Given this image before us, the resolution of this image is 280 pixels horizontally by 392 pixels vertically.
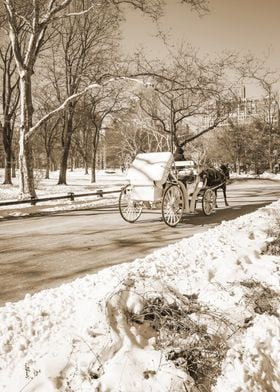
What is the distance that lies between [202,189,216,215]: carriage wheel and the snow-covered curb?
6464 mm

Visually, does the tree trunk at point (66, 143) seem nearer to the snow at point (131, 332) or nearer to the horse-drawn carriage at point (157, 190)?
the horse-drawn carriage at point (157, 190)

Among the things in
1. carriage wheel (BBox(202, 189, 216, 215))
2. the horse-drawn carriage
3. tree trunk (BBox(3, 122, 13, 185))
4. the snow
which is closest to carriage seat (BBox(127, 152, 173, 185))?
the horse-drawn carriage

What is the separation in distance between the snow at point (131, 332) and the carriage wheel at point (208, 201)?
250 inches

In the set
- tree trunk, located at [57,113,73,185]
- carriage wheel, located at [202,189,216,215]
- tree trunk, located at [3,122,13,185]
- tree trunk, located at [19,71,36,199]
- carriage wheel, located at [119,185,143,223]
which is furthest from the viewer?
tree trunk, located at [3,122,13,185]

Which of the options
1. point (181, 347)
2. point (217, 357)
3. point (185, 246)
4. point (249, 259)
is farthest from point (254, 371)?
point (185, 246)

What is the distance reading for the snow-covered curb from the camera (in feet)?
11.0

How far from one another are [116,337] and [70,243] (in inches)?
186

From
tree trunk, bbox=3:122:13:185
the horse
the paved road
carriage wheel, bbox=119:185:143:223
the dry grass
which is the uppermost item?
tree trunk, bbox=3:122:13:185

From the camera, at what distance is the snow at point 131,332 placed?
3.36 meters

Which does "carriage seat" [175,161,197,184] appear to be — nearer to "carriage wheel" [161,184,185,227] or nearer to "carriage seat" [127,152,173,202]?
"carriage wheel" [161,184,185,227]

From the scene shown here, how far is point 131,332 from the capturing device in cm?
397

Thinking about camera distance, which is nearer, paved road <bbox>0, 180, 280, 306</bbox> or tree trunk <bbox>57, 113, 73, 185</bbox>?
paved road <bbox>0, 180, 280, 306</bbox>

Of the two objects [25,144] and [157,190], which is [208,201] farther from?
[25,144]

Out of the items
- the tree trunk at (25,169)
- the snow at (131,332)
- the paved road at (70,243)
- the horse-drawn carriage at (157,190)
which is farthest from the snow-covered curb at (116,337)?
the tree trunk at (25,169)
